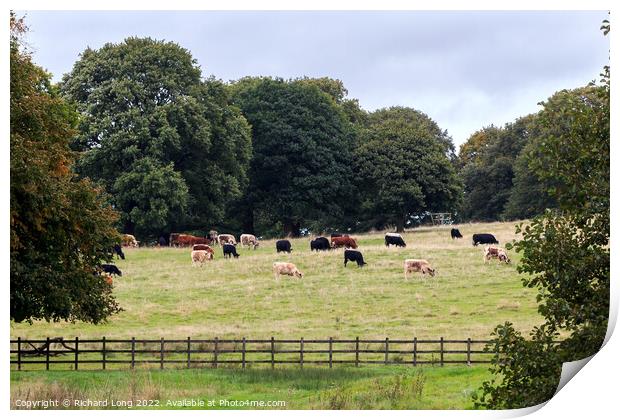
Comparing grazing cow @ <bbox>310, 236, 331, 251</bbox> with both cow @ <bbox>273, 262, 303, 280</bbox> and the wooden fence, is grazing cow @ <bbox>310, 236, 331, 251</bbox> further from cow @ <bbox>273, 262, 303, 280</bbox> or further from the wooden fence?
the wooden fence

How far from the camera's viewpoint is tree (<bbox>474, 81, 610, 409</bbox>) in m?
13.7

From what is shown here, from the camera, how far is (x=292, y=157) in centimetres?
4053

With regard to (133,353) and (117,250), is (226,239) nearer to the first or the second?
(117,250)

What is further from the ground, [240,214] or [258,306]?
[240,214]

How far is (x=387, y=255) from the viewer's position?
3631cm

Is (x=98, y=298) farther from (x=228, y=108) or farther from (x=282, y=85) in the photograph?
(x=282, y=85)

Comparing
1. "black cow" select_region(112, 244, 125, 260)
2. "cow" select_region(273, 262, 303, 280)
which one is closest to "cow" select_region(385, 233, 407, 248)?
"cow" select_region(273, 262, 303, 280)

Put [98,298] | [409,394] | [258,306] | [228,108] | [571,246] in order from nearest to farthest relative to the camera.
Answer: [571,246] → [409,394] → [98,298] → [258,306] → [228,108]

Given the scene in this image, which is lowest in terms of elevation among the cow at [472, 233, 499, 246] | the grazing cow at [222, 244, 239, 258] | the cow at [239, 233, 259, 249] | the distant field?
the distant field

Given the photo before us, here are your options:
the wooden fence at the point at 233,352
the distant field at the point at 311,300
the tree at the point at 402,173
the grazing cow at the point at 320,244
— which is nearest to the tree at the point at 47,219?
the wooden fence at the point at 233,352

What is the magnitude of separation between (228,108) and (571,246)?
26.3 metres

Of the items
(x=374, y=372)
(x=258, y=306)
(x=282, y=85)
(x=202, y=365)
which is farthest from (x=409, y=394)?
(x=282, y=85)

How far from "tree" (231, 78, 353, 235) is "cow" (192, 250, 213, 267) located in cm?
515

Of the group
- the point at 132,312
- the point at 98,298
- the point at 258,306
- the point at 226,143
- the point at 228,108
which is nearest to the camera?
the point at 98,298
